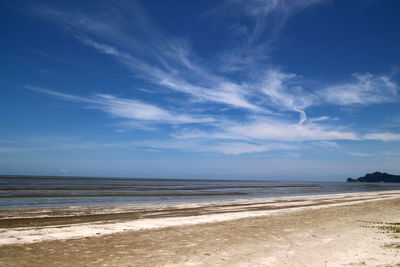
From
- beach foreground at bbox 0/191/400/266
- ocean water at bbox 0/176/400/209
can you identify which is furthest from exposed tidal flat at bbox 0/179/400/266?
ocean water at bbox 0/176/400/209

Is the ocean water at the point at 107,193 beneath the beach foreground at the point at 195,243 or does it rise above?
beneath

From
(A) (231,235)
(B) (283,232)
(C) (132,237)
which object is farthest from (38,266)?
(B) (283,232)

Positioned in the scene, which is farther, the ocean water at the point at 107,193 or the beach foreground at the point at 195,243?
the ocean water at the point at 107,193

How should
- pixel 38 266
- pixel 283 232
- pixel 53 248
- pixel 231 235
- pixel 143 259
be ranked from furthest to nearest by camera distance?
pixel 283 232 → pixel 231 235 → pixel 53 248 → pixel 143 259 → pixel 38 266

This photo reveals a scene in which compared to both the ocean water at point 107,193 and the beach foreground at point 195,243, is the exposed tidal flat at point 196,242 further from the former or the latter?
the ocean water at point 107,193

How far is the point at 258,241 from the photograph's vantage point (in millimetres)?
10969

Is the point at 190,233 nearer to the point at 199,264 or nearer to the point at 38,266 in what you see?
the point at 199,264

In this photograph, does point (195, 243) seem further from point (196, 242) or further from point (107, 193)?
point (107, 193)

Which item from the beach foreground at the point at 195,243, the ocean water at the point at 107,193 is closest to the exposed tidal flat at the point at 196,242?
the beach foreground at the point at 195,243

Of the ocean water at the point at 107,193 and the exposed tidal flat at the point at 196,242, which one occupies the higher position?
the exposed tidal flat at the point at 196,242

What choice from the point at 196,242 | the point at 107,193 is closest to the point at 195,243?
the point at 196,242

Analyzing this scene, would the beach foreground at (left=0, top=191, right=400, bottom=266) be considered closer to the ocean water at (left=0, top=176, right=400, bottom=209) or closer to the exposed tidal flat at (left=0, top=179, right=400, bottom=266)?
the exposed tidal flat at (left=0, top=179, right=400, bottom=266)

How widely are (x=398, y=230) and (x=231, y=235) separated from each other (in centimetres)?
865

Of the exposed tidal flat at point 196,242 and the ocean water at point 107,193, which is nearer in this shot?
the exposed tidal flat at point 196,242
